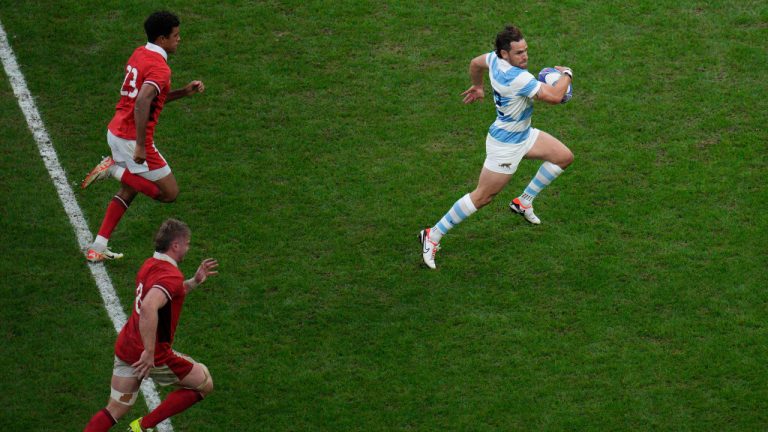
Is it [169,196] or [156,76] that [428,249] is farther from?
[156,76]

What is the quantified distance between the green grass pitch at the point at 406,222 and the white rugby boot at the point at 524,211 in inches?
5.5

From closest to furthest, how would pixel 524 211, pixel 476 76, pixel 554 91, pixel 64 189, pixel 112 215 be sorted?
1. pixel 554 91
2. pixel 112 215
3. pixel 476 76
4. pixel 524 211
5. pixel 64 189

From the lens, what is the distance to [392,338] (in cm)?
907

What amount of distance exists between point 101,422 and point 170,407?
527mm

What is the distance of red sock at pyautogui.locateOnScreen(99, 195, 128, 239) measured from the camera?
976 centimetres

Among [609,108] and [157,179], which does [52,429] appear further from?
[609,108]

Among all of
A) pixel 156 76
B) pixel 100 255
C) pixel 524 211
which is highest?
pixel 156 76

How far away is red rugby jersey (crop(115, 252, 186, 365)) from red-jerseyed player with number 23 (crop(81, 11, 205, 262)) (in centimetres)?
229

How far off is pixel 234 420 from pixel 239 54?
5656 mm

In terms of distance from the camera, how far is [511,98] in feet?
30.9

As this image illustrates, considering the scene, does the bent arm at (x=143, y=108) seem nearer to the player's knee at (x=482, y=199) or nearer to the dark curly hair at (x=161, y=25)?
the dark curly hair at (x=161, y=25)

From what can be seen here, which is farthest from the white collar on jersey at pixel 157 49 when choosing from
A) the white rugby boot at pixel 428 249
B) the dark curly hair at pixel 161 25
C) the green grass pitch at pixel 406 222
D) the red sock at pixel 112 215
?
the white rugby boot at pixel 428 249

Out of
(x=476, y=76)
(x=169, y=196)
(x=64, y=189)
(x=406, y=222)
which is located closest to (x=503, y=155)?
(x=476, y=76)

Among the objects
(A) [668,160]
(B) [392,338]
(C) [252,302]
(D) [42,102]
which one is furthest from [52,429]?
(A) [668,160]
